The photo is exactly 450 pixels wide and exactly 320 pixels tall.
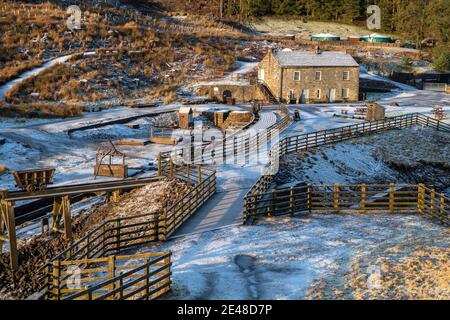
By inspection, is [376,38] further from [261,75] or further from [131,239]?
[131,239]

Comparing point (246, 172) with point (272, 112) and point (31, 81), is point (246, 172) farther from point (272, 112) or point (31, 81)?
point (31, 81)

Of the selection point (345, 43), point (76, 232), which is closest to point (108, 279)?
point (76, 232)

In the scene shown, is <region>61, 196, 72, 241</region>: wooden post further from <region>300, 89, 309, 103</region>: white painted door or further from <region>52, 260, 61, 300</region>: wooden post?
<region>300, 89, 309, 103</region>: white painted door

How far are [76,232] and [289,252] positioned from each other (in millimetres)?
11141

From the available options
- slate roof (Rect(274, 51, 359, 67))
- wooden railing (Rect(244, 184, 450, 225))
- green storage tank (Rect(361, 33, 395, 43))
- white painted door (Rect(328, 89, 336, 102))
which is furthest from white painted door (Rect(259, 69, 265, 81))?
green storage tank (Rect(361, 33, 395, 43))

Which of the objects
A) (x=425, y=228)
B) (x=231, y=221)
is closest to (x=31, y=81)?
(x=231, y=221)

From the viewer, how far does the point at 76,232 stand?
90.6 ft

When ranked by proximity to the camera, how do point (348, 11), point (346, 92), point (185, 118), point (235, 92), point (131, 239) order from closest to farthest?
1. point (131, 239)
2. point (185, 118)
3. point (235, 92)
4. point (346, 92)
5. point (348, 11)

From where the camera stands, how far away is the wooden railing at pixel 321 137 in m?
27.6

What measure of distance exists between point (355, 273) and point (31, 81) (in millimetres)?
53919

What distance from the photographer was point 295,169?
35750 millimetres

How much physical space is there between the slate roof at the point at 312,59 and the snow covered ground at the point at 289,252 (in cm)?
4100

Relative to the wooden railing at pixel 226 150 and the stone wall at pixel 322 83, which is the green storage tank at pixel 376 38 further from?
the wooden railing at pixel 226 150

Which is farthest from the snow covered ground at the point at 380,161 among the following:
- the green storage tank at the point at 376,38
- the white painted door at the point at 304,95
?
the green storage tank at the point at 376,38
